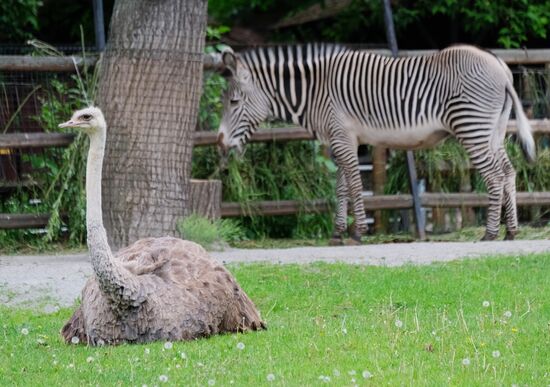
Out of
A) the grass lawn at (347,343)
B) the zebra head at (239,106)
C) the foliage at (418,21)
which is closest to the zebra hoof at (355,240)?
the zebra head at (239,106)

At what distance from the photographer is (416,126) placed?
14.4 metres

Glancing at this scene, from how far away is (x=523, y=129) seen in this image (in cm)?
1432

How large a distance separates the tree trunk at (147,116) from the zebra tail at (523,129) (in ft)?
13.6

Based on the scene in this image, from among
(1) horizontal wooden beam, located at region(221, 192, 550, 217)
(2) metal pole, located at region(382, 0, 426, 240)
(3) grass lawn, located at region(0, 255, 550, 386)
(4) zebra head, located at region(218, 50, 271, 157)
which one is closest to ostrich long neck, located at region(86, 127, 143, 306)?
(3) grass lawn, located at region(0, 255, 550, 386)

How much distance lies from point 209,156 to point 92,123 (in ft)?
24.5

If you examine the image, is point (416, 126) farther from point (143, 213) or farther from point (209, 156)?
point (143, 213)

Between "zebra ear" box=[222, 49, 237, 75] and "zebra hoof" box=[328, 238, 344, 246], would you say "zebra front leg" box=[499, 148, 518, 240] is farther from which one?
"zebra ear" box=[222, 49, 237, 75]

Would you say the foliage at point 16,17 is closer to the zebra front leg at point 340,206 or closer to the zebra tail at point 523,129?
the zebra front leg at point 340,206

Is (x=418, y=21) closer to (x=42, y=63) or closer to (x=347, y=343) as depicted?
(x=42, y=63)

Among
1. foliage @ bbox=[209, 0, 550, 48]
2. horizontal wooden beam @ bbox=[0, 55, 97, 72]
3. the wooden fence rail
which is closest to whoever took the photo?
horizontal wooden beam @ bbox=[0, 55, 97, 72]

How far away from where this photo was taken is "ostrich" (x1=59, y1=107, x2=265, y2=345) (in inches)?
287

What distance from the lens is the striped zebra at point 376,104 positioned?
1418 centimetres

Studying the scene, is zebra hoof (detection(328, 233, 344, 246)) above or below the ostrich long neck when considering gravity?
below

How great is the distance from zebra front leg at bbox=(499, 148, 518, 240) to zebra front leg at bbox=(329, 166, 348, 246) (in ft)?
6.28
